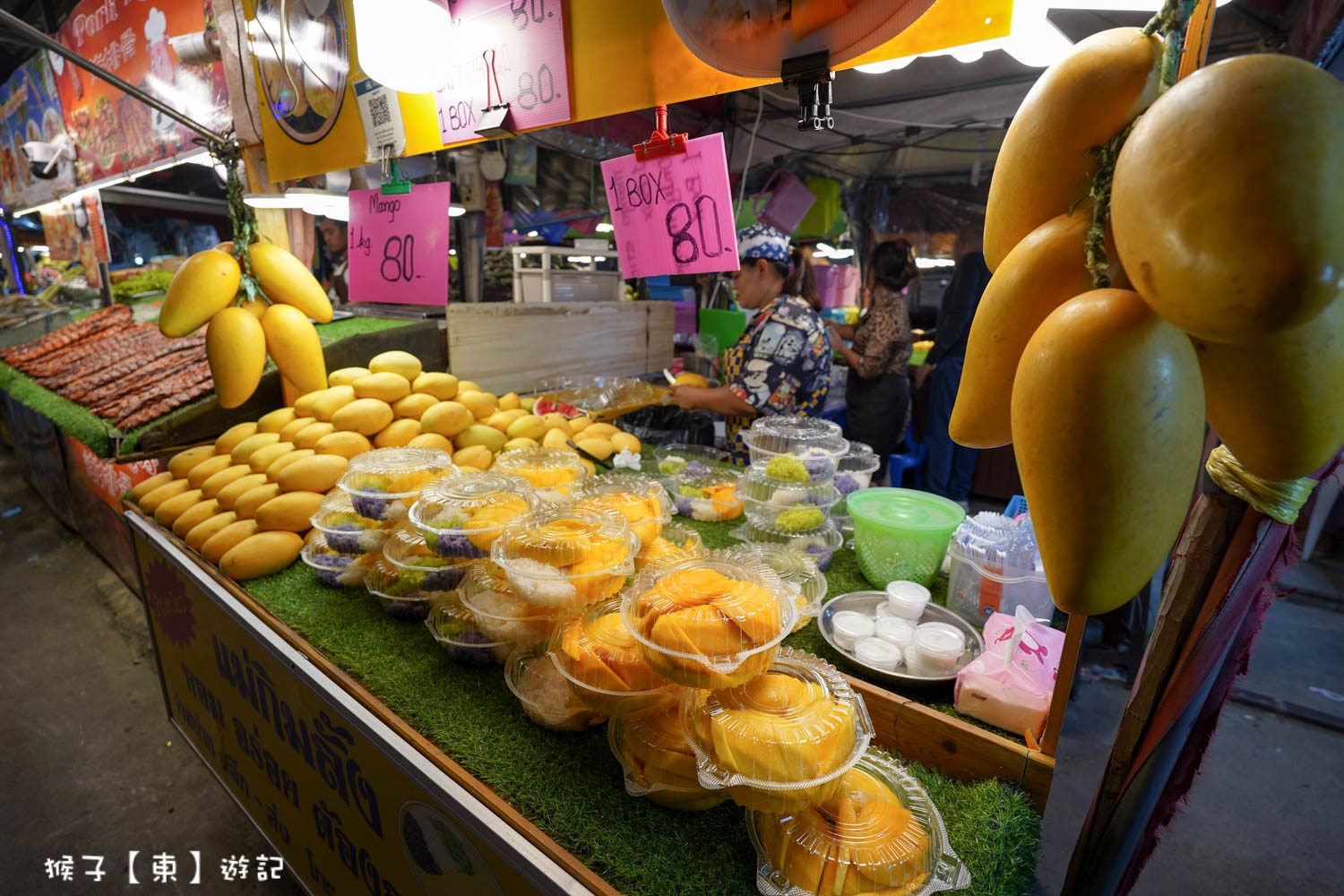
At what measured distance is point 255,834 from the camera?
2.34 metres

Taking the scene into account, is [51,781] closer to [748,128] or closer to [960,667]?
[960,667]

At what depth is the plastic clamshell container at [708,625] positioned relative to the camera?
920 mm

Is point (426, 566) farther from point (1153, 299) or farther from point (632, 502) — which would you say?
point (1153, 299)

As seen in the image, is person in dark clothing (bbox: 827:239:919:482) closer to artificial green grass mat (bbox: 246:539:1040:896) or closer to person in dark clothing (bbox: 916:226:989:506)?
person in dark clothing (bbox: 916:226:989:506)

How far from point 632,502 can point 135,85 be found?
4.70 metres

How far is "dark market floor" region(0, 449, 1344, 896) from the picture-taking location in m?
2.19

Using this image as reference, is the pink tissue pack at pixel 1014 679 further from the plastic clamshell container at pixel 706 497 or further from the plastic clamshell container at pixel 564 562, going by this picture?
the plastic clamshell container at pixel 706 497

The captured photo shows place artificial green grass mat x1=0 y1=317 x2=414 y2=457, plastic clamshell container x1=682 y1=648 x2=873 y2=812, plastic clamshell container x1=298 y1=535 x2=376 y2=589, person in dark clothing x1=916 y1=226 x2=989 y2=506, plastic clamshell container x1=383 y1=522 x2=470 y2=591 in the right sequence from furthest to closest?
person in dark clothing x1=916 y1=226 x2=989 y2=506 < artificial green grass mat x1=0 y1=317 x2=414 y2=457 < plastic clamshell container x1=298 y1=535 x2=376 y2=589 < plastic clamshell container x1=383 y1=522 x2=470 y2=591 < plastic clamshell container x1=682 y1=648 x2=873 y2=812

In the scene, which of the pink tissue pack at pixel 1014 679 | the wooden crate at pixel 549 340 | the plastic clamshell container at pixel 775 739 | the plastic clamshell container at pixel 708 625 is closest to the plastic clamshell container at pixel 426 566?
the plastic clamshell container at pixel 708 625

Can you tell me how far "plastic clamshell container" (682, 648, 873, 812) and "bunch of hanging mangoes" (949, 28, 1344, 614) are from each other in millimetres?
533

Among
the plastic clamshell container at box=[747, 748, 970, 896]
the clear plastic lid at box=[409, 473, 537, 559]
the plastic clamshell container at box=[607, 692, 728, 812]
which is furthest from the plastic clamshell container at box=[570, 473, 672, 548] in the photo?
the plastic clamshell container at box=[747, 748, 970, 896]

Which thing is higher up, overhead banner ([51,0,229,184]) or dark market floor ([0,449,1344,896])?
overhead banner ([51,0,229,184])

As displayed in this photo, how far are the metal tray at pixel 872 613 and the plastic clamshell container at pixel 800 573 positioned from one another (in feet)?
0.20

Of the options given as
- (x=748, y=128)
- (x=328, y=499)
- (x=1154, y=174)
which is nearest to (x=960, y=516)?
(x=1154, y=174)
